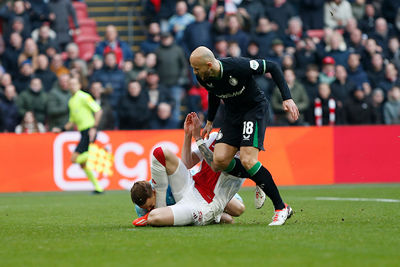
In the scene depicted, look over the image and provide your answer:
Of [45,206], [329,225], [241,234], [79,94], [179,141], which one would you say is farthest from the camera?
[179,141]

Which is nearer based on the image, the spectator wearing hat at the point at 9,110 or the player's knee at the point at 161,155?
the player's knee at the point at 161,155

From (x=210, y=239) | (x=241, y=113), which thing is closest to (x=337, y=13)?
(x=241, y=113)

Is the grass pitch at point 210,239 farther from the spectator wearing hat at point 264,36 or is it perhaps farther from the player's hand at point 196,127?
the spectator wearing hat at point 264,36

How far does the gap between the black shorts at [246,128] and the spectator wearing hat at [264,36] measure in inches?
417

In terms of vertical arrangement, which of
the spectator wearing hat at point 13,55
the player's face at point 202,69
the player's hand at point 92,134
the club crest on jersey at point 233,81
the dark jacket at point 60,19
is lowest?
the player's hand at point 92,134

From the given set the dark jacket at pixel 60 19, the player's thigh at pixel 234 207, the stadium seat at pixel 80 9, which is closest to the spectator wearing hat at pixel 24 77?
the dark jacket at pixel 60 19

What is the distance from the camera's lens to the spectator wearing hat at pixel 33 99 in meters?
18.2

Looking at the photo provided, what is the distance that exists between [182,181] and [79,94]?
806 cm

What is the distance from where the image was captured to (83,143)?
645 inches

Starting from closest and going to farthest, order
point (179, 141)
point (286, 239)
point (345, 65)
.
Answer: point (286, 239)
point (179, 141)
point (345, 65)

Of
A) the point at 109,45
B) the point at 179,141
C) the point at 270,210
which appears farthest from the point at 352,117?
the point at 270,210

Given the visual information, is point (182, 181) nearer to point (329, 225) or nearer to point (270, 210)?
point (329, 225)

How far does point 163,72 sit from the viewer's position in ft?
63.7

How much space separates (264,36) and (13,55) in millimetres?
6282
